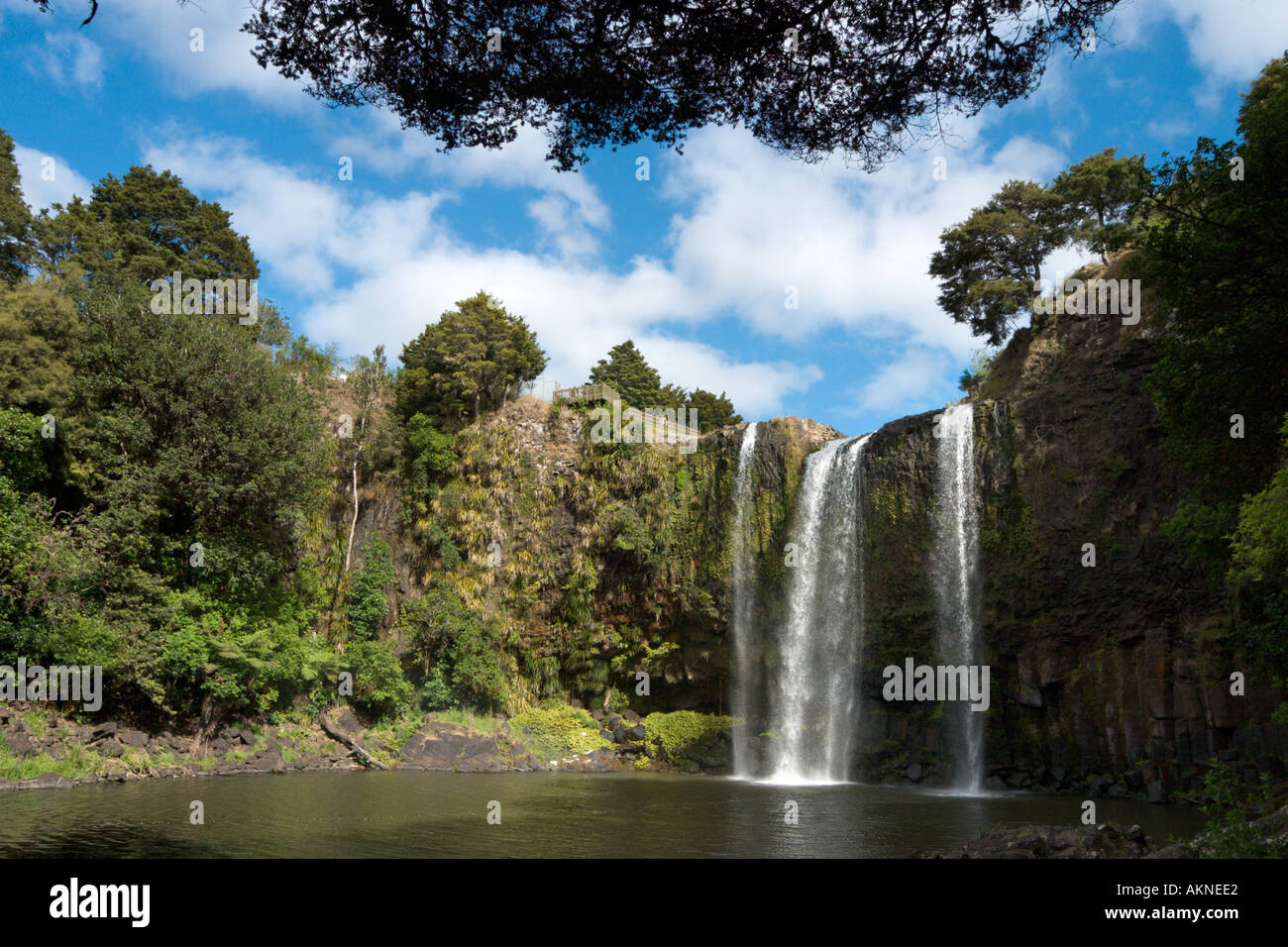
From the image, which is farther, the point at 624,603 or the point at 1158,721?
the point at 624,603

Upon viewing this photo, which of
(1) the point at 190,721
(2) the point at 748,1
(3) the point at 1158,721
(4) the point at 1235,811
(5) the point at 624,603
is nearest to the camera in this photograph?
(2) the point at 748,1

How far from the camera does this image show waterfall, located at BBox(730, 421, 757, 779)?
2877cm

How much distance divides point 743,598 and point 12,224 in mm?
28146

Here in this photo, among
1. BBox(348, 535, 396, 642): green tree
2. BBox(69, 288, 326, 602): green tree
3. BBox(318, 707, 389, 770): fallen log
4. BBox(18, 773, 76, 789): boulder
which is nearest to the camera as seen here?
BBox(18, 773, 76, 789): boulder

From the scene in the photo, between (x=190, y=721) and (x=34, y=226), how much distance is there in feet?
59.9

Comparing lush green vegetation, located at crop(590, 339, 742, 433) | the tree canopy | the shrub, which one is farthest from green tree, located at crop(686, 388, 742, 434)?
the tree canopy

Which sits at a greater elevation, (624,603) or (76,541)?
(76,541)

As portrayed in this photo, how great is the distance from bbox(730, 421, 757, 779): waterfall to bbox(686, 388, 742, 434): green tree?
29378mm

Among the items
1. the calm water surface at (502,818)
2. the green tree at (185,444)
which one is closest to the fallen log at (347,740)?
the calm water surface at (502,818)

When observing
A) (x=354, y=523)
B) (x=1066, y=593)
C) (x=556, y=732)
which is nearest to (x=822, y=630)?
(x=1066, y=593)

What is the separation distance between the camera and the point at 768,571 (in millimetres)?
29375

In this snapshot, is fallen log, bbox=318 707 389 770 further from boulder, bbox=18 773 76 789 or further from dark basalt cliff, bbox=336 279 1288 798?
boulder, bbox=18 773 76 789

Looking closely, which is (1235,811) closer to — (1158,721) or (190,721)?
(1158,721)
